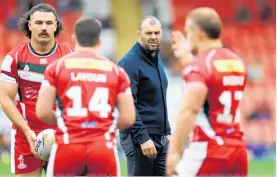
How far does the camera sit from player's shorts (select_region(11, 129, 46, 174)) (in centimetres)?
1092

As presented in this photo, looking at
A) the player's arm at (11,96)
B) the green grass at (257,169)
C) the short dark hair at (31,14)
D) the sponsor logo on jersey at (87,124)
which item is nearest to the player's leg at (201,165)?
the sponsor logo on jersey at (87,124)

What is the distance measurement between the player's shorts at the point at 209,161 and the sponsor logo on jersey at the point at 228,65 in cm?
70

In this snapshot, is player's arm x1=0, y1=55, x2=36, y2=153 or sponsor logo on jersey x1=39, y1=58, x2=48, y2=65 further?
sponsor logo on jersey x1=39, y1=58, x2=48, y2=65

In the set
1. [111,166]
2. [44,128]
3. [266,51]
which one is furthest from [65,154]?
[266,51]

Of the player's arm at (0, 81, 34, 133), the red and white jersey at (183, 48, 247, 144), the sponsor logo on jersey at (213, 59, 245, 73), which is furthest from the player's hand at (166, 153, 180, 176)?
the player's arm at (0, 81, 34, 133)

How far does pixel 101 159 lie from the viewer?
333 inches

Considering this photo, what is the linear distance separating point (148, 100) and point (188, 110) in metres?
3.07

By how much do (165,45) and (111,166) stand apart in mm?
18271

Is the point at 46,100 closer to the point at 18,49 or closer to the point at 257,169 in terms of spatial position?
the point at 18,49

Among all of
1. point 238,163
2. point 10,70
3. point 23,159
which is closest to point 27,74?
point 10,70

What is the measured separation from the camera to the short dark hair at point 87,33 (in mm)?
8469

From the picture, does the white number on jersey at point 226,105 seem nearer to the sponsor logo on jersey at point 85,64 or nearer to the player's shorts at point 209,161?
the player's shorts at point 209,161

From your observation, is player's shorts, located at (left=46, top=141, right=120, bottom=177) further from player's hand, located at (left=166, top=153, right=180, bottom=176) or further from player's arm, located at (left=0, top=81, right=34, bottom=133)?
player's arm, located at (left=0, top=81, right=34, bottom=133)

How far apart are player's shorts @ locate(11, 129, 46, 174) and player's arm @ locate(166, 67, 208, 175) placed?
3111 millimetres
